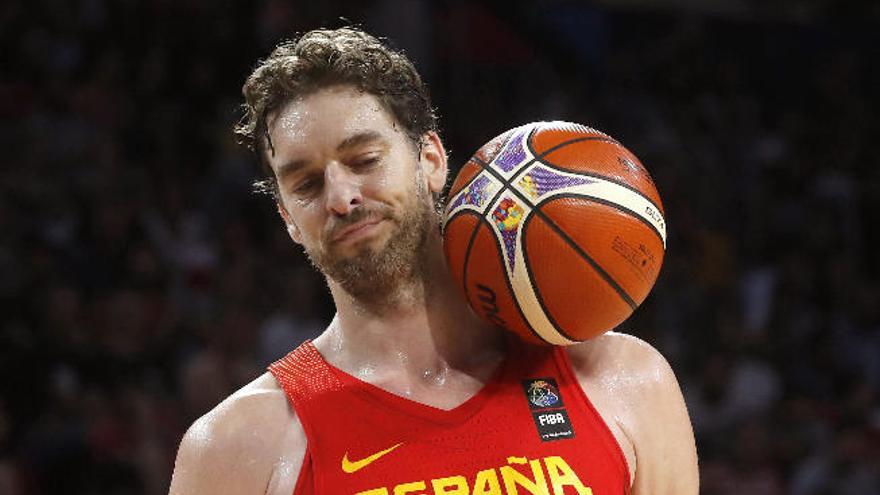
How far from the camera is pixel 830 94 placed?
10.4 meters

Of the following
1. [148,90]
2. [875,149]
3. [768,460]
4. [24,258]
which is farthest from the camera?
[875,149]

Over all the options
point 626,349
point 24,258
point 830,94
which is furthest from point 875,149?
point 626,349

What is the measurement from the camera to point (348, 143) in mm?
2713

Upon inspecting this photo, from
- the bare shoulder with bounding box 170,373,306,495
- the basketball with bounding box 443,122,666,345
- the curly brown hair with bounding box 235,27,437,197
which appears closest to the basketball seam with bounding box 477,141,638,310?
the basketball with bounding box 443,122,666,345

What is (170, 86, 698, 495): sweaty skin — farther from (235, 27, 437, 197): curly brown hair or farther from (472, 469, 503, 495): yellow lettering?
(472, 469, 503, 495): yellow lettering

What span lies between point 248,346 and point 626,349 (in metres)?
4.05

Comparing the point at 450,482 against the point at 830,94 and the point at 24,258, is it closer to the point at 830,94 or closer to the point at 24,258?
the point at 24,258

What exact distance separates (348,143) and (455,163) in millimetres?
6104

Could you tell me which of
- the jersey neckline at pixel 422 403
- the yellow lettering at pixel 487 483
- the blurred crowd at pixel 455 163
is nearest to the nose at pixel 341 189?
the jersey neckline at pixel 422 403

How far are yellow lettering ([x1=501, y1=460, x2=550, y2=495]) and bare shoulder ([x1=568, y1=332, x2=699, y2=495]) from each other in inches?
9.7

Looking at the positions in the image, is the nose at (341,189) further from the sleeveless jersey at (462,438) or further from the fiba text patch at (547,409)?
the fiba text patch at (547,409)

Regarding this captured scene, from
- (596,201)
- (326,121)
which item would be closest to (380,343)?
(326,121)

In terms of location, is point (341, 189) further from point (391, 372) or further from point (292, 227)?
point (391, 372)

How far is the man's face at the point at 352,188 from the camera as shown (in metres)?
2.70
